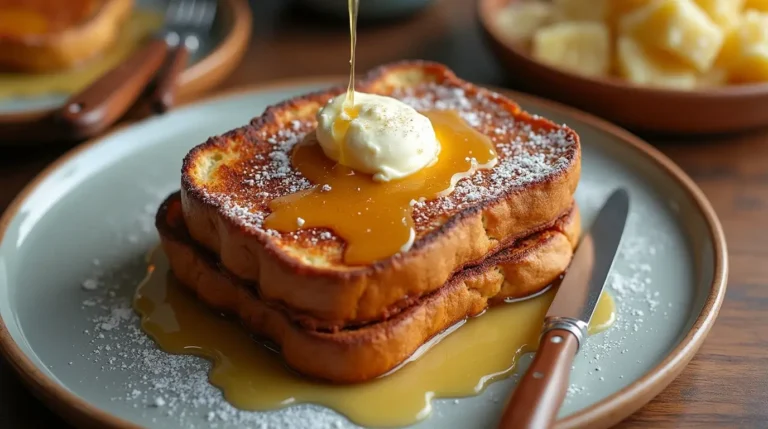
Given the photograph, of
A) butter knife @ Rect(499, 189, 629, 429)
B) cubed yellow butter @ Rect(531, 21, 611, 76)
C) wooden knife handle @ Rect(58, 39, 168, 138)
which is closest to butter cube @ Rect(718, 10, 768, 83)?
cubed yellow butter @ Rect(531, 21, 611, 76)

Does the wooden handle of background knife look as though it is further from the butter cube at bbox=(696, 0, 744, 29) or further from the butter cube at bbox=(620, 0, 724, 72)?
the butter cube at bbox=(696, 0, 744, 29)

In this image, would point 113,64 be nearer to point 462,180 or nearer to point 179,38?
point 179,38

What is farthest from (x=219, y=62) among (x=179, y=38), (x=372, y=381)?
(x=372, y=381)

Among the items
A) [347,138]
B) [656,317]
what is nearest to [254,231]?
[347,138]

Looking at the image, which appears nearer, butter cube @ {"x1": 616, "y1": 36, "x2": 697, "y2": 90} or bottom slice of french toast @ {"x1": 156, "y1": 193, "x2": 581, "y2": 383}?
bottom slice of french toast @ {"x1": 156, "y1": 193, "x2": 581, "y2": 383}

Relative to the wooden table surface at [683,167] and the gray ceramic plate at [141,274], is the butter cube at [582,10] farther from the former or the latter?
the gray ceramic plate at [141,274]

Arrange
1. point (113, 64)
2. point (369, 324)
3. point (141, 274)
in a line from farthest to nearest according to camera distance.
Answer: point (113, 64), point (141, 274), point (369, 324)
